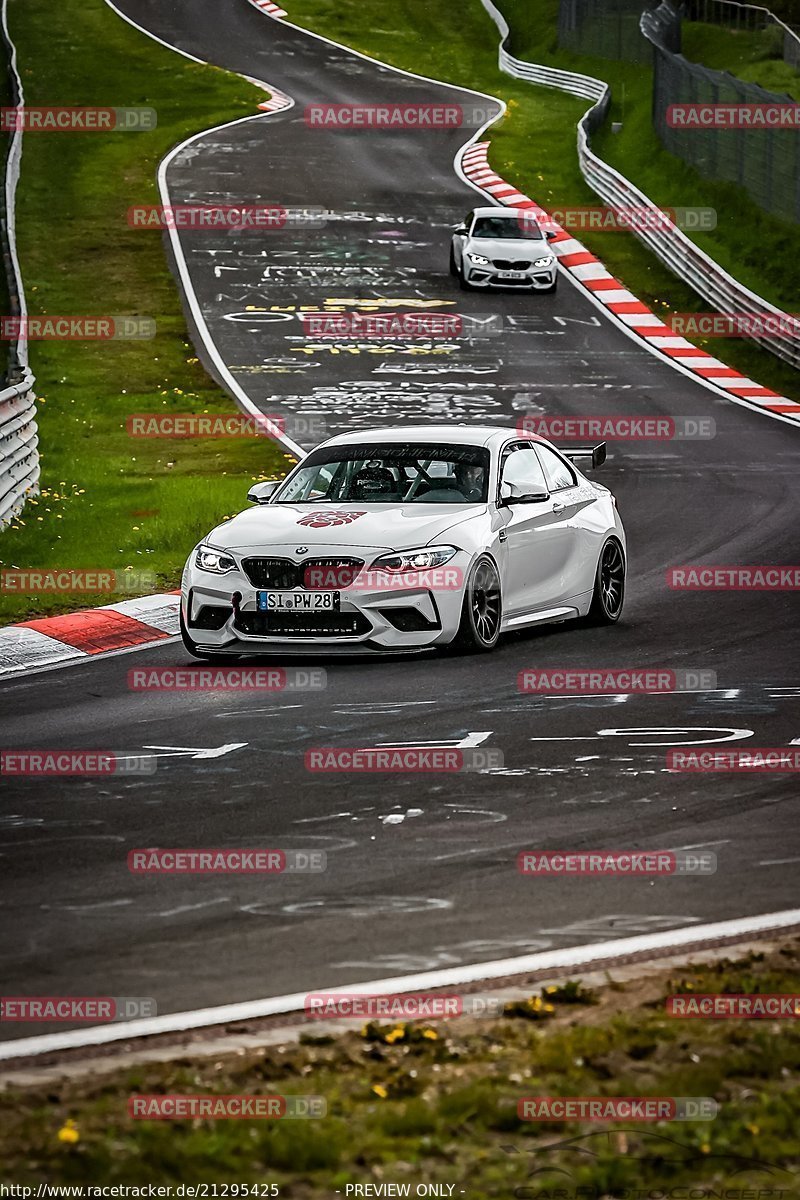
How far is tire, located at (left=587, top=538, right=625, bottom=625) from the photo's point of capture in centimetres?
1438

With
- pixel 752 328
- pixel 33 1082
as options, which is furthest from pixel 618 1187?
pixel 752 328

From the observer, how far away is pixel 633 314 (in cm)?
3359

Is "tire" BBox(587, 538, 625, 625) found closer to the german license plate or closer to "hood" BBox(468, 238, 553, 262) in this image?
the german license plate

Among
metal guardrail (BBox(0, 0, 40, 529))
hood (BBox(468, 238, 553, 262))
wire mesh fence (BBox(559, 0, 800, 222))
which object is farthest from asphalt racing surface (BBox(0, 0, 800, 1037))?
wire mesh fence (BBox(559, 0, 800, 222))

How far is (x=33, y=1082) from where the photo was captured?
17.7 ft

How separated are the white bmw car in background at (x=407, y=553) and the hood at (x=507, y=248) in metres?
19.9

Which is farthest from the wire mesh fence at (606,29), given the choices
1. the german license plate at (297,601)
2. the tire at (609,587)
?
the german license plate at (297,601)

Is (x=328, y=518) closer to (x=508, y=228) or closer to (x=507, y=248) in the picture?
(x=507, y=248)

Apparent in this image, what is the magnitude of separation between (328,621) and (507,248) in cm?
2253

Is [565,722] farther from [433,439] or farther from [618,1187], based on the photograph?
[618,1187]

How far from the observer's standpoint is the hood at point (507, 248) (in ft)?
112

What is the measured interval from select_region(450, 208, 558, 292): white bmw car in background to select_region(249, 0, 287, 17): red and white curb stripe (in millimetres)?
35275

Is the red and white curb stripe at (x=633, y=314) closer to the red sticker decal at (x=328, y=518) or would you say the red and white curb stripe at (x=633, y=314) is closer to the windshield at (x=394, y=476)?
the windshield at (x=394, y=476)

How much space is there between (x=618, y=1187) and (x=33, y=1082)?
5.41 feet
